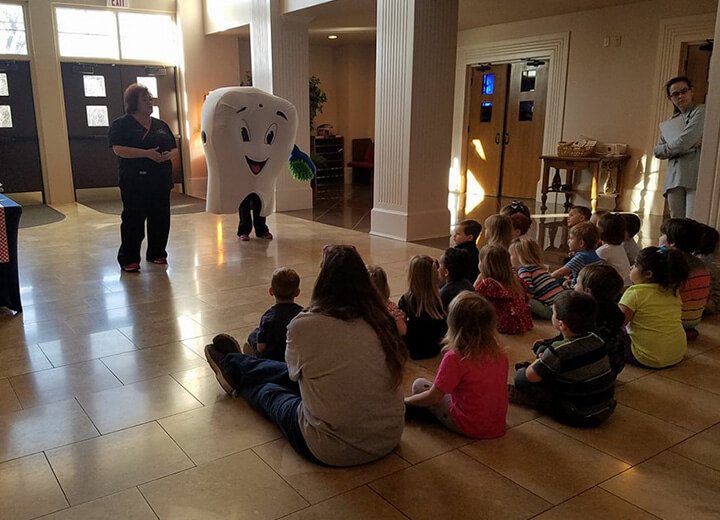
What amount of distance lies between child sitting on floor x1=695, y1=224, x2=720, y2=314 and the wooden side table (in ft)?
14.3

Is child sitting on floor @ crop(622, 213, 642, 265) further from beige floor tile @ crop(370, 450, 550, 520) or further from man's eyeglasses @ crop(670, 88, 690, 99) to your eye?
beige floor tile @ crop(370, 450, 550, 520)

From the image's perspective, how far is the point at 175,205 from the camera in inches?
367

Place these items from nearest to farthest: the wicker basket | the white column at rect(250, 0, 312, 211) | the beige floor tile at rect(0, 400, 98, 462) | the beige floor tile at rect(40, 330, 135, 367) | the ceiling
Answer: the beige floor tile at rect(0, 400, 98, 462), the beige floor tile at rect(40, 330, 135, 367), the ceiling, the white column at rect(250, 0, 312, 211), the wicker basket

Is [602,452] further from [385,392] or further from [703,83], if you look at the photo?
[703,83]

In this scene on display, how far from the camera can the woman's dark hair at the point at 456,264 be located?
137 inches

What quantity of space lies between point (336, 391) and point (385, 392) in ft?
0.61

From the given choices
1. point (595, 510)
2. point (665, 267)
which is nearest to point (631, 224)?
point (665, 267)

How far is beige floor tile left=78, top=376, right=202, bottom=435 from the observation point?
8.90ft

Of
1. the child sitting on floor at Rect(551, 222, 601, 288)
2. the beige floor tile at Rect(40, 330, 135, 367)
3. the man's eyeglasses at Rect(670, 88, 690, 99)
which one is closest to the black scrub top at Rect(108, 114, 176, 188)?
the beige floor tile at Rect(40, 330, 135, 367)

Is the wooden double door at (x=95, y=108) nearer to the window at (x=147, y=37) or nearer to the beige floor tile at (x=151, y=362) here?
the window at (x=147, y=37)

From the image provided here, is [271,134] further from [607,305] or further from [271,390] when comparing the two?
[607,305]

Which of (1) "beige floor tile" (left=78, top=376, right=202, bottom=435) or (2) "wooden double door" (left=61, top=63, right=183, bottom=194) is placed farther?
(2) "wooden double door" (left=61, top=63, right=183, bottom=194)

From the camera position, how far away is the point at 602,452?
8.06 ft

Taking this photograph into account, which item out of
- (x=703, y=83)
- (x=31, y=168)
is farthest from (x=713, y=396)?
(x=31, y=168)
